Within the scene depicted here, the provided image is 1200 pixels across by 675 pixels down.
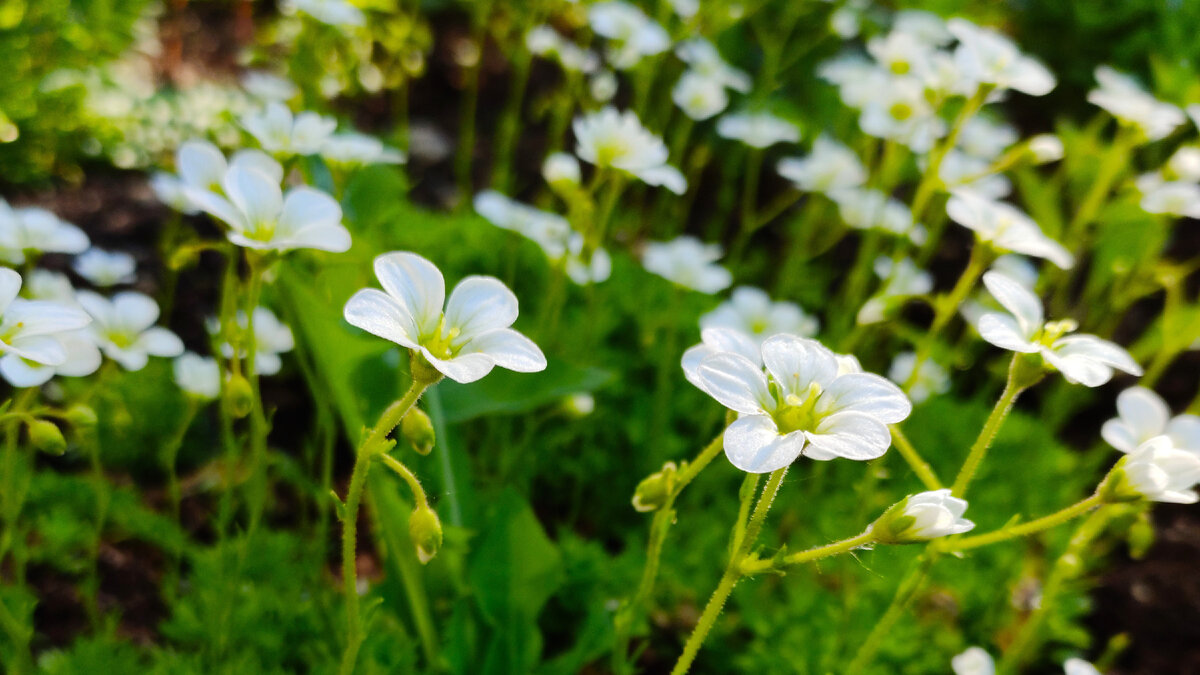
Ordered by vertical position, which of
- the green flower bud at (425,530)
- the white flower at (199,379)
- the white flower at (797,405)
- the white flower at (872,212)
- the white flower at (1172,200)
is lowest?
the white flower at (199,379)

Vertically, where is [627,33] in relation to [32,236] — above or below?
above

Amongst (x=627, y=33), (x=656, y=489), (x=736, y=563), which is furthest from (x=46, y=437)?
(x=627, y=33)

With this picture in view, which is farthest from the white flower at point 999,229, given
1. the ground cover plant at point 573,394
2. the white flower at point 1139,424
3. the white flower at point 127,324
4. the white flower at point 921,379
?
the white flower at point 127,324

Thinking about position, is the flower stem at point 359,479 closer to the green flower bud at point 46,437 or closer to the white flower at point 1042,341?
the green flower bud at point 46,437

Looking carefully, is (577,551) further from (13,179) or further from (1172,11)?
(1172,11)

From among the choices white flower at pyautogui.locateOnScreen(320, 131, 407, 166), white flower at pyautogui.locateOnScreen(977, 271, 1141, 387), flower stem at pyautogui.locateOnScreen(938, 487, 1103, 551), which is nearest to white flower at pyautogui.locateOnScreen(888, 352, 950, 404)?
white flower at pyautogui.locateOnScreen(977, 271, 1141, 387)

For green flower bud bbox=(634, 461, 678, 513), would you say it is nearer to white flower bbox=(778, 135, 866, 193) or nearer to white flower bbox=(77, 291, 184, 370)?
white flower bbox=(77, 291, 184, 370)

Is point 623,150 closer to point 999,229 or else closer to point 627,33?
point 999,229
